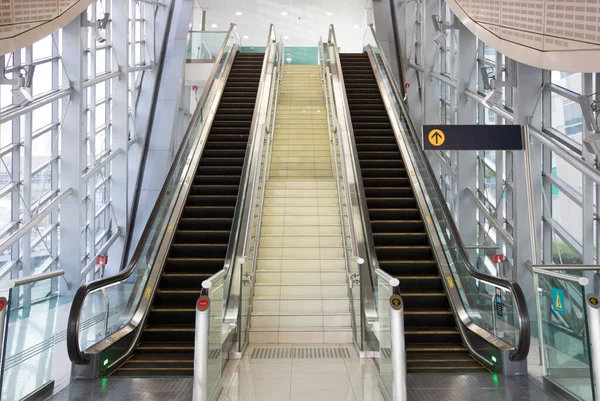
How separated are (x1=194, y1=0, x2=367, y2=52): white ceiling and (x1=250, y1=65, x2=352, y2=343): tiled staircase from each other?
32.6 feet

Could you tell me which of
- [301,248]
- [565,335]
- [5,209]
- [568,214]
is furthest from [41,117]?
[565,335]

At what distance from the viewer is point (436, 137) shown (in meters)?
7.83

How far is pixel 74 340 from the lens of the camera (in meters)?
5.70

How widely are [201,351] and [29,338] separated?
1.53 meters

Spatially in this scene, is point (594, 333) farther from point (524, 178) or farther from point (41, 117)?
point (41, 117)

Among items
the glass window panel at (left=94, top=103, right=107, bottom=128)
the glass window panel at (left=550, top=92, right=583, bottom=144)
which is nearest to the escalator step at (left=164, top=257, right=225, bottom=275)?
the glass window panel at (left=550, top=92, right=583, bottom=144)

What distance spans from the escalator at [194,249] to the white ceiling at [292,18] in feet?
33.5

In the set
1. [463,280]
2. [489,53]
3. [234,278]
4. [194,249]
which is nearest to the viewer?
[234,278]

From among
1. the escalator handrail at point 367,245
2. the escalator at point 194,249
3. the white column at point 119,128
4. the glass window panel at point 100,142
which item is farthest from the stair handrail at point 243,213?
the glass window panel at point 100,142

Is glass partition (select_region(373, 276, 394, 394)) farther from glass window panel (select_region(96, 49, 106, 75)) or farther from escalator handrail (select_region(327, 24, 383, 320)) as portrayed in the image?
glass window panel (select_region(96, 49, 106, 75))

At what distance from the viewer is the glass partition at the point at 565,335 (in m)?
4.90

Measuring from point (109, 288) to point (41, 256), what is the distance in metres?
5.33

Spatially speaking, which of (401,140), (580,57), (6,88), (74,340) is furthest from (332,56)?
(74,340)

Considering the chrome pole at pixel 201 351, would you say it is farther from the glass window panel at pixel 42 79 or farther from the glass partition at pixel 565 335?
the glass window panel at pixel 42 79
